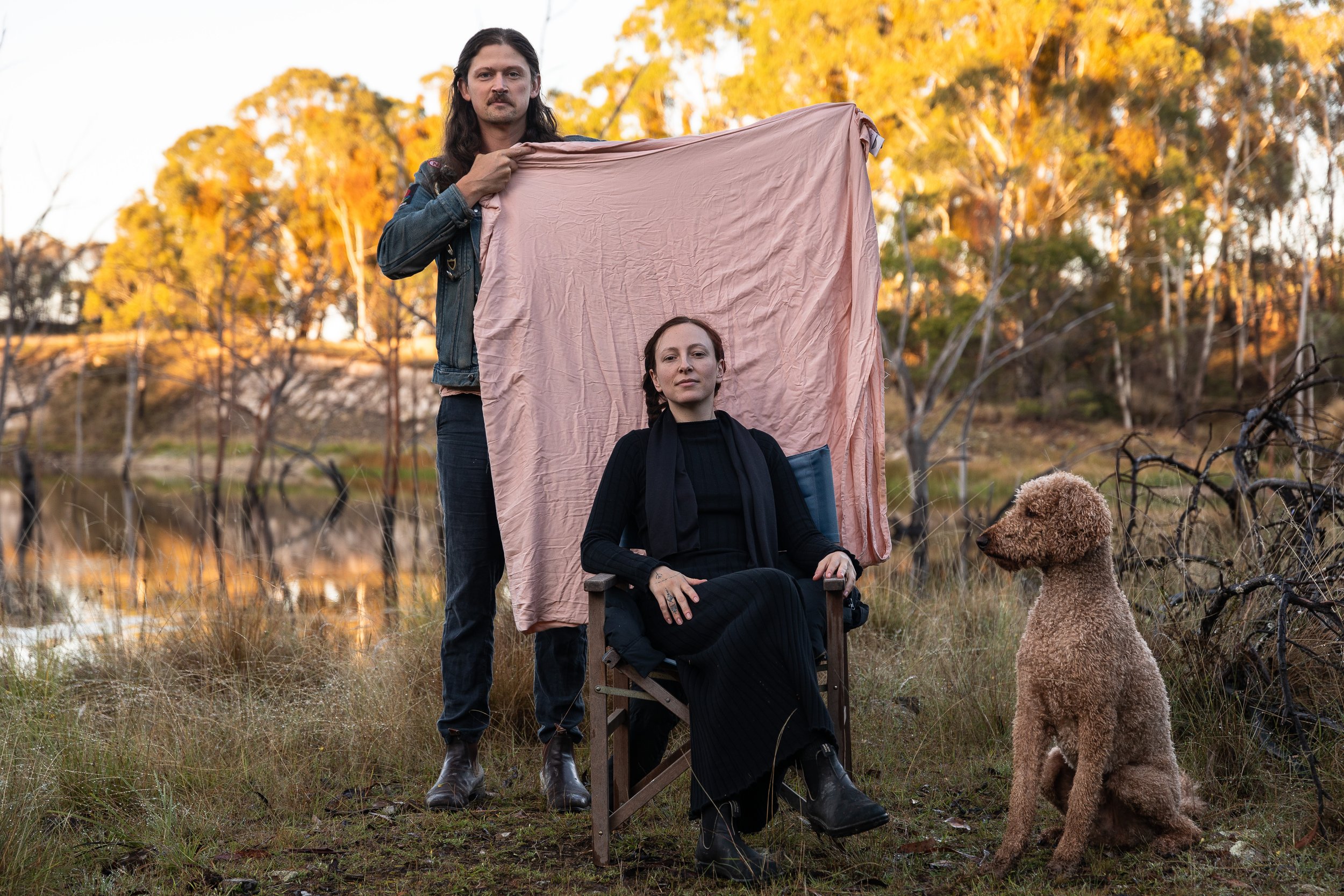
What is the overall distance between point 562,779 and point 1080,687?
5.25 feet

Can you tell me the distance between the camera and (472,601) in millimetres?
3232

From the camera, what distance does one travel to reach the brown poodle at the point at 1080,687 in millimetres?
2443

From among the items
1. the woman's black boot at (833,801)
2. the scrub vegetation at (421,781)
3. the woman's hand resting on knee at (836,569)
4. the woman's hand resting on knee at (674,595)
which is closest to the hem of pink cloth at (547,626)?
the scrub vegetation at (421,781)

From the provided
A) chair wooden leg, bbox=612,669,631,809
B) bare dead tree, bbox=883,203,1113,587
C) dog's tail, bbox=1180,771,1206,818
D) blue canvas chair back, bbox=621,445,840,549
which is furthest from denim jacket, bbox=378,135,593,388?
dog's tail, bbox=1180,771,1206,818

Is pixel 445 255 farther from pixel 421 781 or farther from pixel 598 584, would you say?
pixel 421 781

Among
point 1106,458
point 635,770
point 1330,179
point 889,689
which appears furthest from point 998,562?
point 1330,179

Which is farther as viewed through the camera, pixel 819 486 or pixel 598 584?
pixel 819 486

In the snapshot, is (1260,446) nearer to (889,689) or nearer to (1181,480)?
(1181,480)

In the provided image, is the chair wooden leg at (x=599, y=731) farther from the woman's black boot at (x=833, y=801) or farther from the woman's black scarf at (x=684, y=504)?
the woman's black boot at (x=833, y=801)

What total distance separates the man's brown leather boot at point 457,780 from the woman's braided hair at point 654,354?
1.19 metres

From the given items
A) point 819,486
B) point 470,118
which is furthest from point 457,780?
point 470,118

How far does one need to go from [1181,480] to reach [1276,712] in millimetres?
1827

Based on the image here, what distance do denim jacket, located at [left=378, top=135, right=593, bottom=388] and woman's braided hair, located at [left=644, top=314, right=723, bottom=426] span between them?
0.53 metres

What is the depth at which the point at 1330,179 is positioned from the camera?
21703 mm
